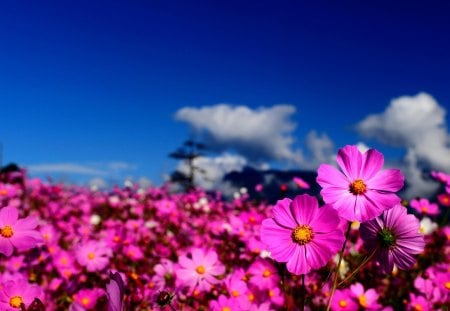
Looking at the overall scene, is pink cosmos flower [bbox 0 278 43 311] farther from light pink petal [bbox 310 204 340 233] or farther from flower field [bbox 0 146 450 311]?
light pink petal [bbox 310 204 340 233]

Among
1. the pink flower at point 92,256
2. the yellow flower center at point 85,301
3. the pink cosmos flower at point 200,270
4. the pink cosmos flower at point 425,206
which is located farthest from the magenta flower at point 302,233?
the pink cosmos flower at point 425,206

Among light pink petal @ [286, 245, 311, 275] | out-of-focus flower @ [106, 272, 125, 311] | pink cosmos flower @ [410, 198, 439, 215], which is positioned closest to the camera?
out-of-focus flower @ [106, 272, 125, 311]

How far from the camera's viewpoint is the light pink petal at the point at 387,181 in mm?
1088

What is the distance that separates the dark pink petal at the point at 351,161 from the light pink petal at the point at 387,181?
0.11ft

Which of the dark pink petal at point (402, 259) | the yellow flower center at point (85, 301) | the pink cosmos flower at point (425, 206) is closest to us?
the dark pink petal at point (402, 259)

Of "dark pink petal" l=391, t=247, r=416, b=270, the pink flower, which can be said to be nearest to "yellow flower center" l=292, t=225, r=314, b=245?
"dark pink petal" l=391, t=247, r=416, b=270

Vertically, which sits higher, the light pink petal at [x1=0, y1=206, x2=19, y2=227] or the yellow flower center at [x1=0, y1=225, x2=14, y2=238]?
the light pink petal at [x1=0, y1=206, x2=19, y2=227]

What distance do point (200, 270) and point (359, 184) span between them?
994mm

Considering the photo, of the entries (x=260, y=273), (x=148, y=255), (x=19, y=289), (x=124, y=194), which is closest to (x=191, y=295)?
(x=260, y=273)

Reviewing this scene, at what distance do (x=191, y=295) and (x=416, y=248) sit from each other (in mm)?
1023

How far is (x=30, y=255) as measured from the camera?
2.54 meters

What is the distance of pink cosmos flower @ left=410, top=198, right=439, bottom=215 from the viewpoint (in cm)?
362

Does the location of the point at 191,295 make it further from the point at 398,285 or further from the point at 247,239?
the point at 398,285

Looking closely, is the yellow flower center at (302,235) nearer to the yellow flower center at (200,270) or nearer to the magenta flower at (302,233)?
the magenta flower at (302,233)
